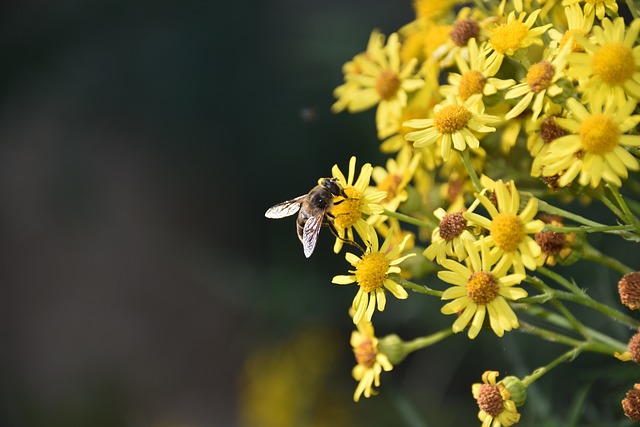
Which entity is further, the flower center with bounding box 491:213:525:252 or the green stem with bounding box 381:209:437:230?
the green stem with bounding box 381:209:437:230

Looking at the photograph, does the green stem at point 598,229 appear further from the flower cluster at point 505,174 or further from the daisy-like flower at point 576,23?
the daisy-like flower at point 576,23

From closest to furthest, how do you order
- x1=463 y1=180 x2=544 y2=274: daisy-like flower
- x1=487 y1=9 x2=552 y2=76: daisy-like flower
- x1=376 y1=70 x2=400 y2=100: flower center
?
x1=463 y1=180 x2=544 y2=274: daisy-like flower
x1=487 y1=9 x2=552 y2=76: daisy-like flower
x1=376 y1=70 x2=400 y2=100: flower center

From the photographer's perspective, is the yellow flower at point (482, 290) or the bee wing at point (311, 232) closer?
the yellow flower at point (482, 290)

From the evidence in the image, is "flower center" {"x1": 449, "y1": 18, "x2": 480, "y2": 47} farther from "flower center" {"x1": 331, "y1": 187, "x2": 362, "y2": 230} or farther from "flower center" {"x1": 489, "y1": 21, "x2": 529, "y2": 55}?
"flower center" {"x1": 331, "y1": 187, "x2": 362, "y2": 230}

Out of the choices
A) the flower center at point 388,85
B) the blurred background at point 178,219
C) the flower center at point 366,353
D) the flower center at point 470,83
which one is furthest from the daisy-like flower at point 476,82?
the blurred background at point 178,219

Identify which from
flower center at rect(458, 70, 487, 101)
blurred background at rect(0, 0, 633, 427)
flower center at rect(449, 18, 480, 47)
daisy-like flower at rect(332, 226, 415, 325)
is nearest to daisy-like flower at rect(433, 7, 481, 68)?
flower center at rect(449, 18, 480, 47)
